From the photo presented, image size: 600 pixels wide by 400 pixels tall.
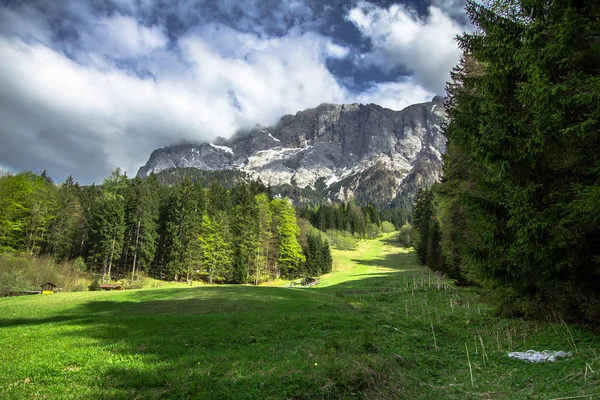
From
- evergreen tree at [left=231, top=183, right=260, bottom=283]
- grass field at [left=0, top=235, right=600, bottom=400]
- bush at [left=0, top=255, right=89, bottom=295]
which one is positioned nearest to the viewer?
grass field at [left=0, top=235, right=600, bottom=400]

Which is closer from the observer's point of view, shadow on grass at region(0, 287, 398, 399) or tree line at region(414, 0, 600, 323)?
shadow on grass at region(0, 287, 398, 399)

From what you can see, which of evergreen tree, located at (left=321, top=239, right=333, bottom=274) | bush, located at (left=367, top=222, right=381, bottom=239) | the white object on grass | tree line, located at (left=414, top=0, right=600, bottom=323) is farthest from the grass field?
bush, located at (left=367, top=222, right=381, bottom=239)

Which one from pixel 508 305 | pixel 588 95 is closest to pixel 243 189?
pixel 508 305

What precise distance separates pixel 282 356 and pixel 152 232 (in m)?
55.8

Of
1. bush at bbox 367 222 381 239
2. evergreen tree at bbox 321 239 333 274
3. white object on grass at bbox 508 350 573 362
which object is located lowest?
evergreen tree at bbox 321 239 333 274

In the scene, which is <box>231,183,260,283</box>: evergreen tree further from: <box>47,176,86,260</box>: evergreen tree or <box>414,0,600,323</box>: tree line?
<box>414,0,600,323</box>: tree line

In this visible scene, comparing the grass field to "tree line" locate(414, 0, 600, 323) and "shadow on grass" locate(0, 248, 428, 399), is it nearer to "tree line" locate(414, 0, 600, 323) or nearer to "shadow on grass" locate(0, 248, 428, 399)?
"shadow on grass" locate(0, 248, 428, 399)

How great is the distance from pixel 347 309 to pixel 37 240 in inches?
2307

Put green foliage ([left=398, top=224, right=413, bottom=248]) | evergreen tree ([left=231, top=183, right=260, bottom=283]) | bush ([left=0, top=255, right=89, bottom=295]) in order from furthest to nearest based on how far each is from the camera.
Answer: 1. green foliage ([left=398, top=224, right=413, bottom=248])
2. evergreen tree ([left=231, top=183, right=260, bottom=283])
3. bush ([left=0, top=255, right=89, bottom=295])

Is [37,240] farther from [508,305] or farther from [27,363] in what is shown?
[508,305]

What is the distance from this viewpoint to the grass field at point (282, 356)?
7336 mm

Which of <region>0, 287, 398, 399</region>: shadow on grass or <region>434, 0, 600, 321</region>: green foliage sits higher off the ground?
<region>434, 0, 600, 321</region>: green foliage

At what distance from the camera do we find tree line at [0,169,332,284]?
52.6 meters

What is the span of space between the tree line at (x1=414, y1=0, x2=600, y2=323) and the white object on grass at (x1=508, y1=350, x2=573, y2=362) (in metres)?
1.48
